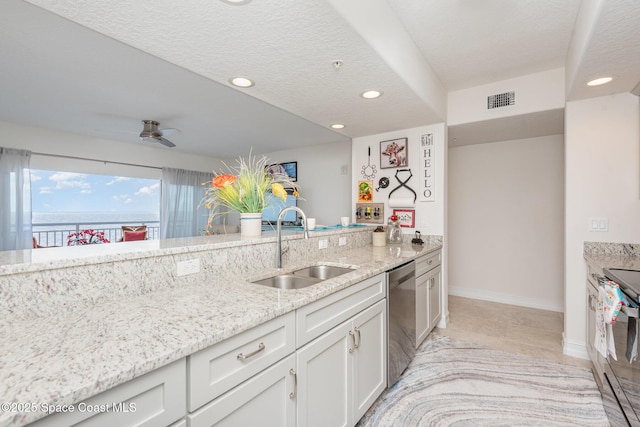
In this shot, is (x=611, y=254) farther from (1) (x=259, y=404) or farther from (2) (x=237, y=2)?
(2) (x=237, y=2)

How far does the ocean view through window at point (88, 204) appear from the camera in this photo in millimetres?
4691

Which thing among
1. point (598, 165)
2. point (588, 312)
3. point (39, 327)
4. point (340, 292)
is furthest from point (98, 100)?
point (588, 312)

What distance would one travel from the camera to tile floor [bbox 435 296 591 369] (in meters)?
2.56

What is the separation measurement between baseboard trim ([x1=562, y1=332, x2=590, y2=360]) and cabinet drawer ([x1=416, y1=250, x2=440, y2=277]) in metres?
1.19

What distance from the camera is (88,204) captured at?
5285 mm

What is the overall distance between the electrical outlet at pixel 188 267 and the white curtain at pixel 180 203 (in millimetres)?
4636

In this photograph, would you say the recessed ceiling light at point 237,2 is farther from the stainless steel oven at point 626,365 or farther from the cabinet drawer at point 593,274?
the cabinet drawer at point 593,274

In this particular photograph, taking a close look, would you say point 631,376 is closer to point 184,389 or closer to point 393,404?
point 393,404

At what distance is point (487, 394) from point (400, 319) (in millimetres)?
735

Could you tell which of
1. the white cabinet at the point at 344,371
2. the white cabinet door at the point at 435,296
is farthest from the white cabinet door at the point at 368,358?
the white cabinet door at the point at 435,296

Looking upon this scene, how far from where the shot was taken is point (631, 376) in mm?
1335

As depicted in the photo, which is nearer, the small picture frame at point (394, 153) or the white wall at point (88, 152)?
the small picture frame at point (394, 153)

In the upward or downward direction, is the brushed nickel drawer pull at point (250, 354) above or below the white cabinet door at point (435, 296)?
above

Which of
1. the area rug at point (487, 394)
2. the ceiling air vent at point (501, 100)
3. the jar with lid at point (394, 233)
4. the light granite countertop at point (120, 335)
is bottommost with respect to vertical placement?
the area rug at point (487, 394)
